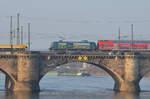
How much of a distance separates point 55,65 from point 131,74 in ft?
58.8

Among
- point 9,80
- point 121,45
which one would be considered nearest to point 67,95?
point 9,80

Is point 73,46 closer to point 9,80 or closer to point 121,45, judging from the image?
point 121,45

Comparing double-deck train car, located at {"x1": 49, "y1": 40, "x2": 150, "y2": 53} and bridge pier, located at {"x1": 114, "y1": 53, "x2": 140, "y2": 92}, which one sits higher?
double-deck train car, located at {"x1": 49, "y1": 40, "x2": 150, "y2": 53}

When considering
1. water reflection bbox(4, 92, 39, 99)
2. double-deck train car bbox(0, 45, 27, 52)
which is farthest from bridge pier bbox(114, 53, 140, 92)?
double-deck train car bbox(0, 45, 27, 52)

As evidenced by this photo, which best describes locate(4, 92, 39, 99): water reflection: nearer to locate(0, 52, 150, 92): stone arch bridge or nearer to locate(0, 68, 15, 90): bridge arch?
locate(0, 52, 150, 92): stone arch bridge

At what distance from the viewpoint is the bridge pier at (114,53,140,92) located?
480 feet

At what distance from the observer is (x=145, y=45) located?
16400cm

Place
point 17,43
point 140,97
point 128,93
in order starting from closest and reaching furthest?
point 140,97 → point 128,93 → point 17,43

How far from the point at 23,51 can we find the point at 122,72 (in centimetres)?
2386

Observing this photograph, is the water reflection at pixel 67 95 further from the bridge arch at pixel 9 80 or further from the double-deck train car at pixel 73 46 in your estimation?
the double-deck train car at pixel 73 46

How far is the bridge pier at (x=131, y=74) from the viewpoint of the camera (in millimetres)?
146250

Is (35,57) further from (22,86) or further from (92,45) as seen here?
(92,45)

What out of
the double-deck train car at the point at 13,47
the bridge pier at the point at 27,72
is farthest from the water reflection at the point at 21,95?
the double-deck train car at the point at 13,47

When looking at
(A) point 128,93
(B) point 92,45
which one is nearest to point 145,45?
(B) point 92,45
